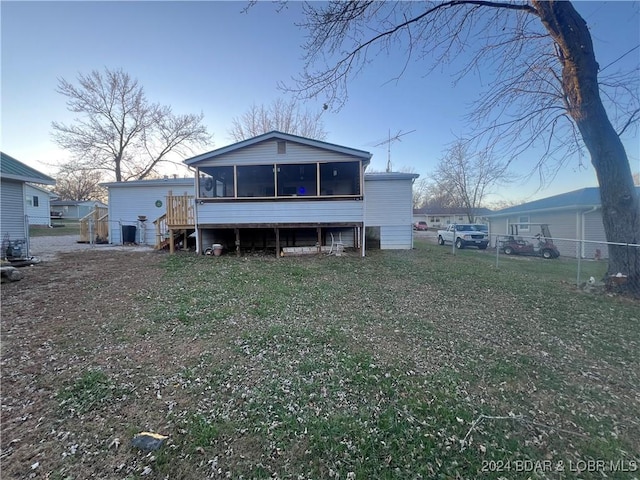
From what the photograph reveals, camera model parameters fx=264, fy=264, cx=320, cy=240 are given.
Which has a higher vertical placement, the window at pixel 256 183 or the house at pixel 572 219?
the window at pixel 256 183

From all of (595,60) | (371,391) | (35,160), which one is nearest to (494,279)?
(595,60)

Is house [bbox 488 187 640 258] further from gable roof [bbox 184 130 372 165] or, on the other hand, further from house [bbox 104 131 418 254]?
gable roof [bbox 184 130 372 165]

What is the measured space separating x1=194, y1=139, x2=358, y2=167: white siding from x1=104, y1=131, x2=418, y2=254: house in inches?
1.4

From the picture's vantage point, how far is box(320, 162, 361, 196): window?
11450 millimetres

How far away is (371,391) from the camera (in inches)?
100

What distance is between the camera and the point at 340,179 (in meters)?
12.7

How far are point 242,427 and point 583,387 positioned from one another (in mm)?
3292

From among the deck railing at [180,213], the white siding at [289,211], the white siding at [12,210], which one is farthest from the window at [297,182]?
the white siding at [12,210]

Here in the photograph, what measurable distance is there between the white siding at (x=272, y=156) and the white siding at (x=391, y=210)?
3.21m

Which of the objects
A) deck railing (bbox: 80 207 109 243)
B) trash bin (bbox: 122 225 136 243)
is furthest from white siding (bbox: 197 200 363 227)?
deck railing (bbox: 80 207 109 243)

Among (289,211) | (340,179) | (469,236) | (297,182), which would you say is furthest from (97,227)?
(469,236)

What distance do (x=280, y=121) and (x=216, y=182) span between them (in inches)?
614

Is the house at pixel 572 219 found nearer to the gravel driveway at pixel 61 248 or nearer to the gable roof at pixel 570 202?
the gable roof at pixel 570 202

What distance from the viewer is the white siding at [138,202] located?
14016mm
